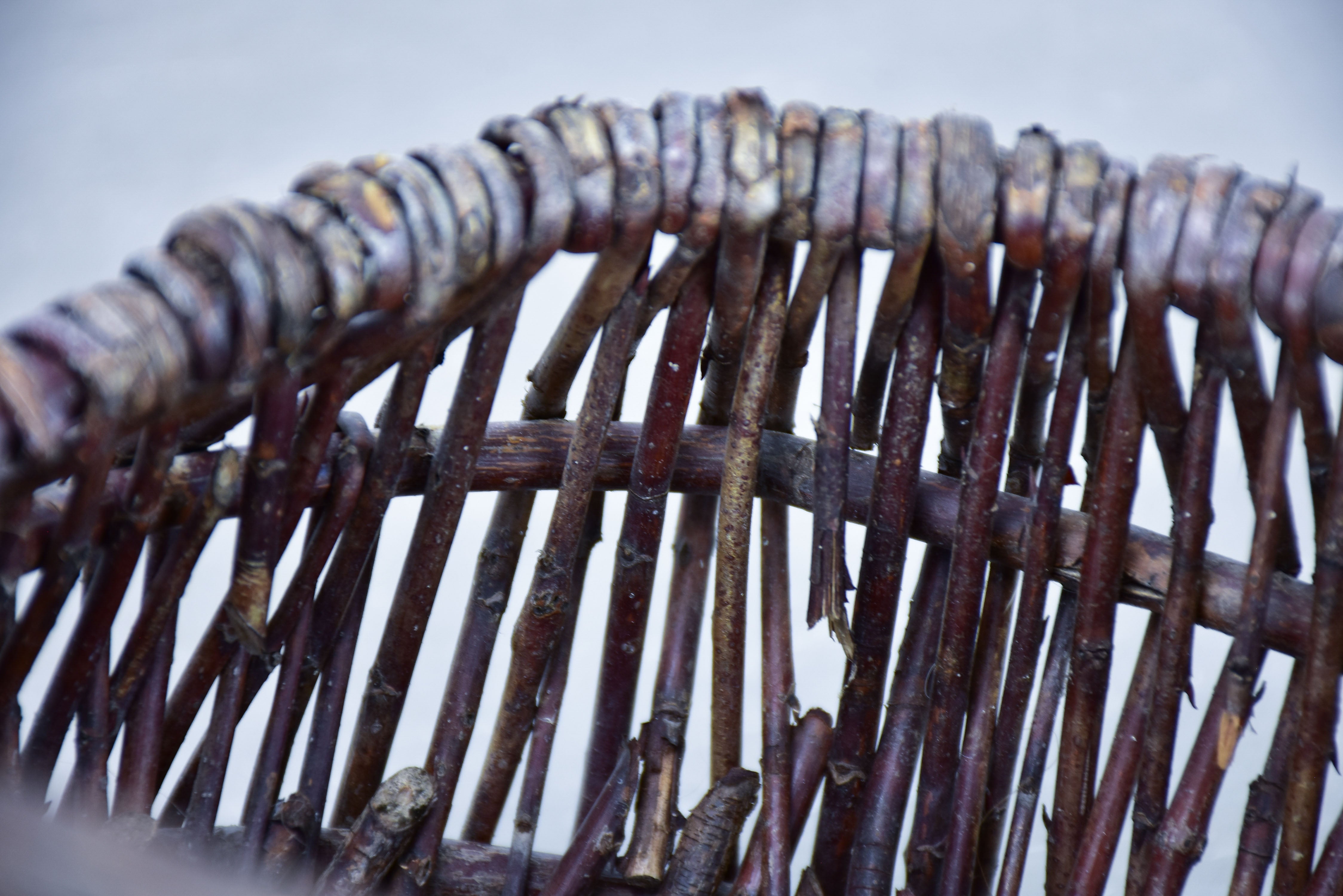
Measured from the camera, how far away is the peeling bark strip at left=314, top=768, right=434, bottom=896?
43cm

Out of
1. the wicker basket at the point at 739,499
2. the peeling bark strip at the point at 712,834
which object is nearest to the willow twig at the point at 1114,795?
the wicker basket at the point at 739,499

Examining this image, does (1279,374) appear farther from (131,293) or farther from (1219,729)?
(131,293)

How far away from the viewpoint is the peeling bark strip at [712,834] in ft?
1.48

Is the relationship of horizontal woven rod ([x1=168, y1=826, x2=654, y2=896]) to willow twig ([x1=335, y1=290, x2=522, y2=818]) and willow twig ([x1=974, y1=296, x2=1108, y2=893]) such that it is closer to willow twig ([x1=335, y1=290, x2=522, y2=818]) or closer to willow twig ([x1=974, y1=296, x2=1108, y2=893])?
willow twig ([x1=335, y1=290, x2=522, y2=818])

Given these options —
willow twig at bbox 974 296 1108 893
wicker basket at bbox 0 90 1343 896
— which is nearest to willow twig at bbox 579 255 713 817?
wicker basket at bbox 0 90 1343 896

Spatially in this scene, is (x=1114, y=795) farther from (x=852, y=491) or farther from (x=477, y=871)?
(x=477, y=871)

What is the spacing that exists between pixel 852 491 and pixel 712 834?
145 millimetres

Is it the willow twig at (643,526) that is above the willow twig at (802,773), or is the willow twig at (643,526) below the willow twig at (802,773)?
above

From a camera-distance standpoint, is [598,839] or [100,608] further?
[598,839]

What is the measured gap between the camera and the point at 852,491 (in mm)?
460

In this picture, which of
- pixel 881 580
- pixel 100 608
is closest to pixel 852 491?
pixel 881 580

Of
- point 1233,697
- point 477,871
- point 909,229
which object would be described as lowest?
point 477,871

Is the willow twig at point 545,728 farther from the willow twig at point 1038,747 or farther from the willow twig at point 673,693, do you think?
the willow twig at point 1038,747

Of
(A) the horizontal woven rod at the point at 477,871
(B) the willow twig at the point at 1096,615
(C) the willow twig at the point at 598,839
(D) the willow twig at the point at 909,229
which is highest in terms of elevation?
(D) the willow twig at the point at 909,229
